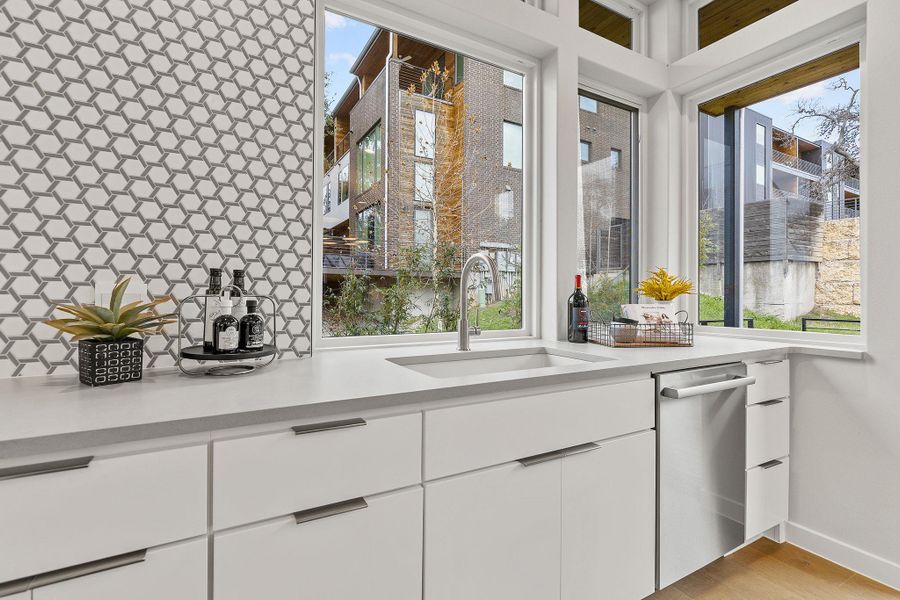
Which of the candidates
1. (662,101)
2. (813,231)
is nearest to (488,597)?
(813,231)

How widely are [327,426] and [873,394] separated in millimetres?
2098

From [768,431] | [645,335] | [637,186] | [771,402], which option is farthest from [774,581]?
[637,186]

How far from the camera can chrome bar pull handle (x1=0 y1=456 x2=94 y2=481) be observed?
2.42 feet

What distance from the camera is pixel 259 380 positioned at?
1.21 metres

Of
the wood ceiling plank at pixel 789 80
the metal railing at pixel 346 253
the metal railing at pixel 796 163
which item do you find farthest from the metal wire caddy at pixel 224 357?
the wood ceiling plank at pixel 789 80

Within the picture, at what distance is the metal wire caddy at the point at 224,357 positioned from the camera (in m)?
1.23

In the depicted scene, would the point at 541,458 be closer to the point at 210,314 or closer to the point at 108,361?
the point at 210,314

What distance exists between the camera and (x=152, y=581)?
2.73 ft

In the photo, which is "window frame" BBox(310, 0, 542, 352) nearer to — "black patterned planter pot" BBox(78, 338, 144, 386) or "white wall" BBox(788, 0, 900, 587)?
"black patterned planter pot" BBox(78, 338, 144, 386)

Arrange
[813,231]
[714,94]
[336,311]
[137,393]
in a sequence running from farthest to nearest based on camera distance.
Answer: [714,94] < [813,231] < [336,311] < [137,393]

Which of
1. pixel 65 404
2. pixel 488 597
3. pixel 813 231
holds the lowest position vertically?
pixel 488 597

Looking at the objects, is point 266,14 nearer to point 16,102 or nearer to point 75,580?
point 16,102

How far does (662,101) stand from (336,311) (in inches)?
88.8

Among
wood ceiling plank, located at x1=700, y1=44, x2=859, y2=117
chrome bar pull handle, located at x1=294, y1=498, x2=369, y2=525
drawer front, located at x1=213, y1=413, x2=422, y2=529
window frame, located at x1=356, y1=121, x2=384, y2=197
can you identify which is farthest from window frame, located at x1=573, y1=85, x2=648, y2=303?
chrome bar pull handle, located at x1=294, y1=498, x2=369, y2=525
